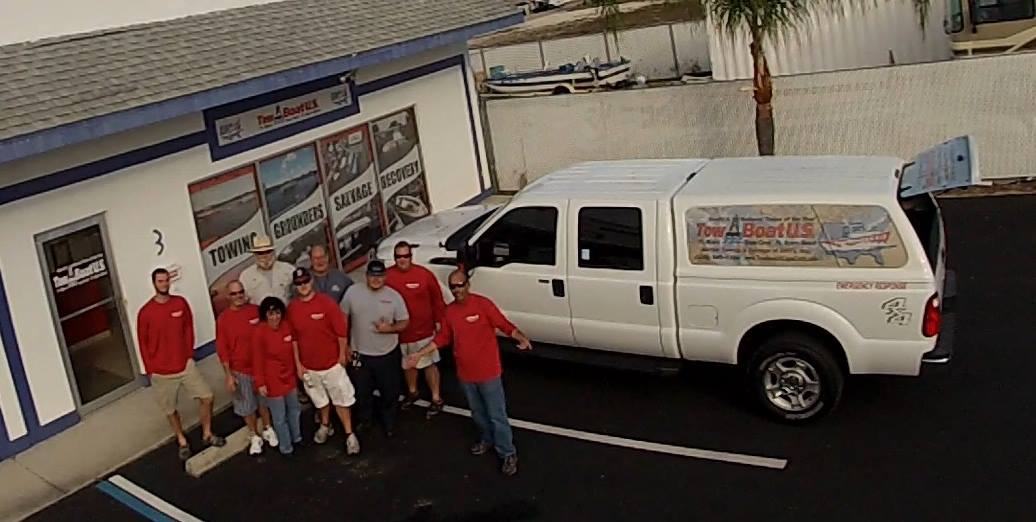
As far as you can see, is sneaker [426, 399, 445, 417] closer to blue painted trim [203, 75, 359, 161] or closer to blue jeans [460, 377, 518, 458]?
blue jeans [460, 377, 518, 458]

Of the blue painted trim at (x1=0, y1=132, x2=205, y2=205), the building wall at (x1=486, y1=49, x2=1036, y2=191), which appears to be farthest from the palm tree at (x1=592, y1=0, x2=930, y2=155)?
the blue painted trim at (x1=0, y1=132, x2=205, y2=205)

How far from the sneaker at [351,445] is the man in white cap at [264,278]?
1.53m

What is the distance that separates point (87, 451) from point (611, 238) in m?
5.40

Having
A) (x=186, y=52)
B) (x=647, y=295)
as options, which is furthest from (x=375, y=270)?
(x=186, y=52)

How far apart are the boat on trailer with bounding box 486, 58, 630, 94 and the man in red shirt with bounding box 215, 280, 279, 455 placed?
14680 mm

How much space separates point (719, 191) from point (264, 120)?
6314mm

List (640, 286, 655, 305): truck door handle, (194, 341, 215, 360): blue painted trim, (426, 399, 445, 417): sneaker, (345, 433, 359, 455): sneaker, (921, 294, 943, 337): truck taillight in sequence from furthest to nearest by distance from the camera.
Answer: (194, 341, 215, 360): blue painted trim → (426, 399, 445, 417): sneaker → (345, 433, 359, 455): sneaker → (640, 286, 655, 305): truck door handle → (921, 294, 943, 337): truck taillight

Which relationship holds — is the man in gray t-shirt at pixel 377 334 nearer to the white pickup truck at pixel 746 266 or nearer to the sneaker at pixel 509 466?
the white pickup truck at pixel 746 266

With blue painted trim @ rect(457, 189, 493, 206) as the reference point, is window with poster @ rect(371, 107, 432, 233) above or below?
above

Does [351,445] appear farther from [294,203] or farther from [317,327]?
[294,203]

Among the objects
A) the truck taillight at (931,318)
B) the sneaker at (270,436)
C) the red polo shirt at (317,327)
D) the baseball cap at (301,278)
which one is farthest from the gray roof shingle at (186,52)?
the truck taillight at (931,318)

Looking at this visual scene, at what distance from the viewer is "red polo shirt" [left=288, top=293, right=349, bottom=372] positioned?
362 inches

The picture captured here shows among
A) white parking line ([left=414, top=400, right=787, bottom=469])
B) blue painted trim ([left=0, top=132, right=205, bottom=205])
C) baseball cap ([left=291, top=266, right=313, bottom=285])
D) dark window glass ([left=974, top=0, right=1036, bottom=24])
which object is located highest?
blue painted trim ([left=0, top=132, right=205, bottom=205])

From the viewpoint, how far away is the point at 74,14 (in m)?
11.3
